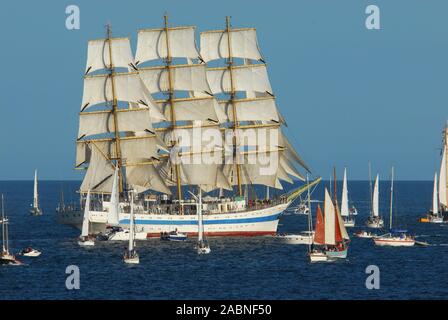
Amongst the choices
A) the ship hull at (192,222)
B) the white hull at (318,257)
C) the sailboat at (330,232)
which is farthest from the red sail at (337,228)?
the ship hull at (192,222)

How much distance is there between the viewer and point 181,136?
128375 mm

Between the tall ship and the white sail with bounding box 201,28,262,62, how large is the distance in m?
0.11

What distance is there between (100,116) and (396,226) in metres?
44.3

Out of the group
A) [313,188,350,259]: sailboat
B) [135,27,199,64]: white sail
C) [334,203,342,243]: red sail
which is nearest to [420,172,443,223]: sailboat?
[135,27,199,64]: white sail

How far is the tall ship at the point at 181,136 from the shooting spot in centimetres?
12531

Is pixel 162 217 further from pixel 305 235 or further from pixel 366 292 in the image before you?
pixel 366 292

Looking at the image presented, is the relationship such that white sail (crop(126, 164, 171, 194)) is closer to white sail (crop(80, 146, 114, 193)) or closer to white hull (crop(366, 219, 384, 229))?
white sail (crop(80, 146, 114, 193))

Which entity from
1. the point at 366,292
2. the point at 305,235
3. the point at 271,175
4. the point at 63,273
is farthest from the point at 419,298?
the point at 271,175

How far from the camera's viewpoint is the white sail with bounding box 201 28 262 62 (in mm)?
129500

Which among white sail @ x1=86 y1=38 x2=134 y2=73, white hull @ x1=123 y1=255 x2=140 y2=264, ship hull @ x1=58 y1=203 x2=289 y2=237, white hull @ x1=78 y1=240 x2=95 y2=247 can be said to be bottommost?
white hull @ x1=123 y1=255 x2=140 y2=264

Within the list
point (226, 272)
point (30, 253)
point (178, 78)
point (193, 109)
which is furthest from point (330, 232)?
point (178, 78)

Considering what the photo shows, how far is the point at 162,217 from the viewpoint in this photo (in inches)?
4921
